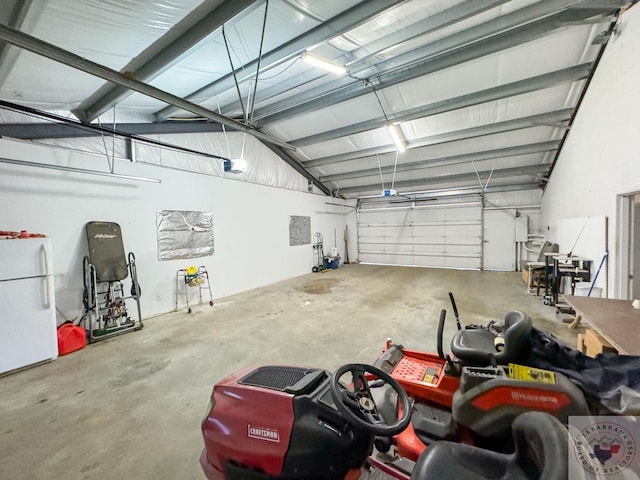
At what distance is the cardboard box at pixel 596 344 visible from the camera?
2.15 metres

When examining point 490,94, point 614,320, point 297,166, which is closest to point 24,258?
point 614,320

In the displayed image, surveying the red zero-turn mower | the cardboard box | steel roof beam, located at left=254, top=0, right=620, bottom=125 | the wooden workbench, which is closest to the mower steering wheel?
the red zero-turn mower

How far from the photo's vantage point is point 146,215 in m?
4.33

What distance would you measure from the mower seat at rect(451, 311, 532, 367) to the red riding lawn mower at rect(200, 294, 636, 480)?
0.14 m

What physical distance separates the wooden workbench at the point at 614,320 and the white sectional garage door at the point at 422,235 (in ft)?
22.3

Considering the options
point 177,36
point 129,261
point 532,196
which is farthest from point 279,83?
point 532,196

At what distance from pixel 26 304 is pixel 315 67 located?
14.4ft

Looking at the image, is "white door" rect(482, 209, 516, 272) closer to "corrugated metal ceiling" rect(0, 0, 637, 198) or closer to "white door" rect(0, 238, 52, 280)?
"corrugated metal ceiling" rect(0, 0, 637, 198)

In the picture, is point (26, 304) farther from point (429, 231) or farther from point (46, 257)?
point (429, 231)

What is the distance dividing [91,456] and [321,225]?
7712mm

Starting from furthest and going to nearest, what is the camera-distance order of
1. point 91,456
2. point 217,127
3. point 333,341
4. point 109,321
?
point 217,127, point 109,321, point 333,341, point 91,456

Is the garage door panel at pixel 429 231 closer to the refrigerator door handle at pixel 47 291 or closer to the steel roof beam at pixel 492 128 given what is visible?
the steel roof beam at pixel 492 128

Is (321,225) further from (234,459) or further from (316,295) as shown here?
(234,459)

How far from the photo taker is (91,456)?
1620 mm
